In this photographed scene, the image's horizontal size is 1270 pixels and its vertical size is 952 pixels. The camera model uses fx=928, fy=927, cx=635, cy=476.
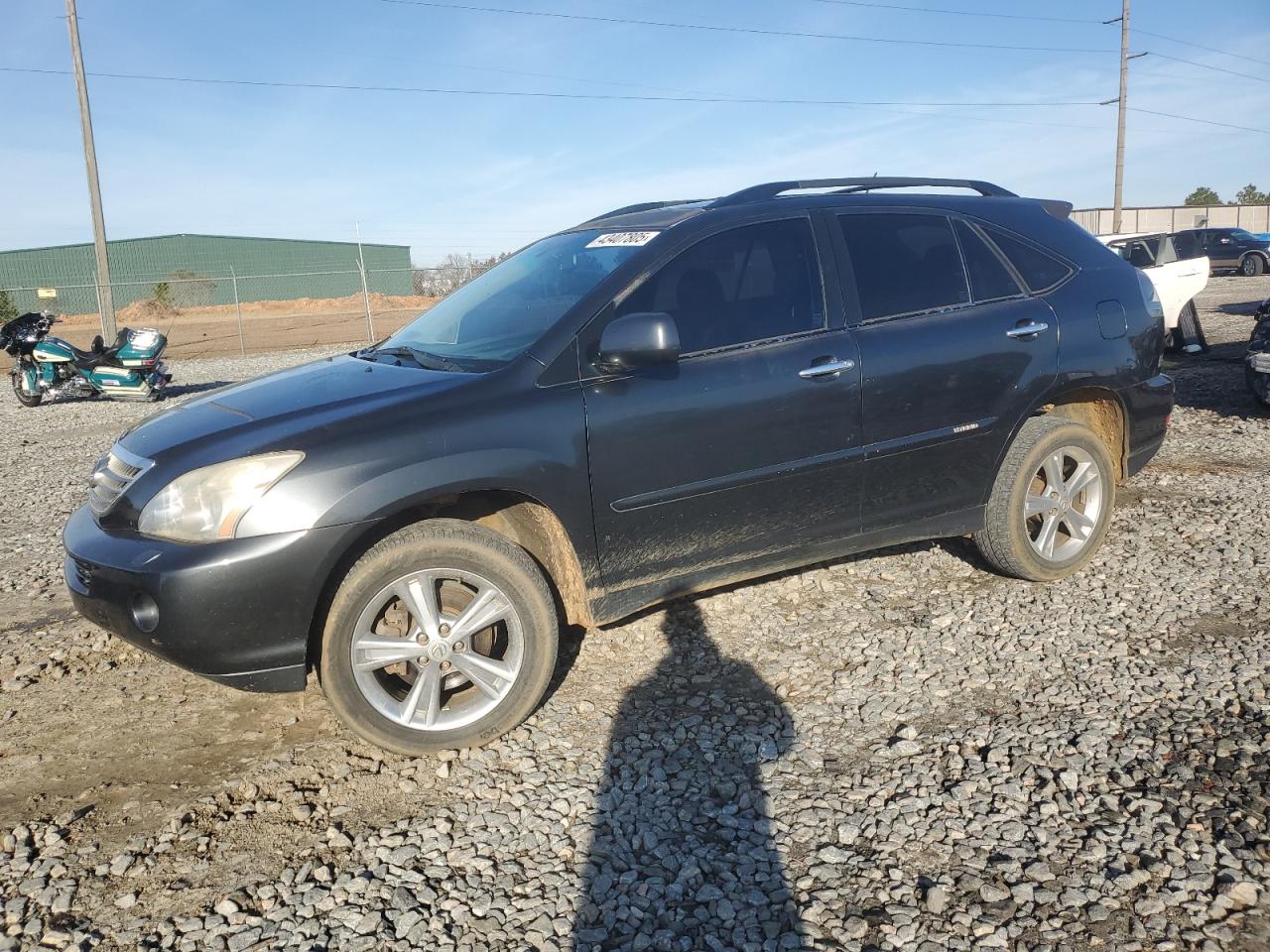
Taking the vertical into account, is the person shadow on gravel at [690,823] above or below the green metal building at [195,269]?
below

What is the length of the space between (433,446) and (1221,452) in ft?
21.4

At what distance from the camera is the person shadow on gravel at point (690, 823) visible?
239 centimetres

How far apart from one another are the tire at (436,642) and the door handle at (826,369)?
1.37 meters

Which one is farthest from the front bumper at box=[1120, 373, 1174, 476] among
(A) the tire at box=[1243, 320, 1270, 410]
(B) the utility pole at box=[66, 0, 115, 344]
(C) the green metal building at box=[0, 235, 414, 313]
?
(C) the green metal building at box=[0, 235, 414, 313]

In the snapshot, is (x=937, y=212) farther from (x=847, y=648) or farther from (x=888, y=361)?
(x=847, y=648)

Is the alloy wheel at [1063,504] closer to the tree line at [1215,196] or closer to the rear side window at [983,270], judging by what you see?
the rear side window at [983,270]

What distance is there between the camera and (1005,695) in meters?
A: 3.56

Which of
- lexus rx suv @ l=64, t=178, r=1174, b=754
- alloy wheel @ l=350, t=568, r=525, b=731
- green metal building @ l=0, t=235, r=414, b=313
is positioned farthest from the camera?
green metal building @ l=0, t=235, r=414, b=313

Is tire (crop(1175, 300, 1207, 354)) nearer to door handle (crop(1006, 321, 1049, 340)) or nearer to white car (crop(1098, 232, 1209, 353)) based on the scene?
white car (crop(1098, 232, 1209, 353))

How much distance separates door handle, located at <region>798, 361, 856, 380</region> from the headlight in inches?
77.8

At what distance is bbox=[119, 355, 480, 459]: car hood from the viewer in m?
3.18

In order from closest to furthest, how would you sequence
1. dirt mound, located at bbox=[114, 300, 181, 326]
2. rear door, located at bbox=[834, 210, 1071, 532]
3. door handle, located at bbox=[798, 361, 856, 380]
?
door handle, located at bbox=[798, 361, 856, 380] → rear door, located at bbox=[834, 210, 1071, 532] → dirt mound, located at bbox=[114, 300, 181, 326]

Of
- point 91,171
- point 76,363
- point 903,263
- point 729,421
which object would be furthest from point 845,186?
point 91,171

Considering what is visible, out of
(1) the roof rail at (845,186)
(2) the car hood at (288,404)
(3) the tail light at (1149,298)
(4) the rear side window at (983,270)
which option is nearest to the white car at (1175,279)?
(3) the tail light at (1149,298)
